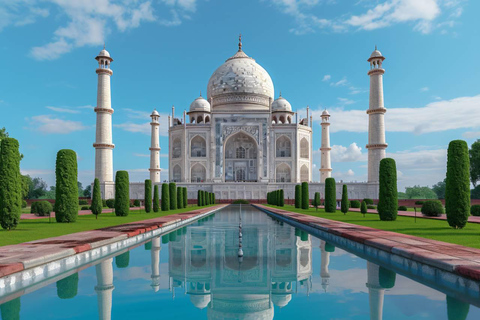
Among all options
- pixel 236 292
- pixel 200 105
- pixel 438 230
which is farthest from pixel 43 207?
pixel 200 105

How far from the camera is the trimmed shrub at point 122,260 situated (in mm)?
5137

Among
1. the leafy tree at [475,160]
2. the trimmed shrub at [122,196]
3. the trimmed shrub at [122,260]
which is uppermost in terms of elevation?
the leafy tree at [475,160]

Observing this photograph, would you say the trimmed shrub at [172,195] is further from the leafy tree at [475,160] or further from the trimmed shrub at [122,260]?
the leafy tree at [475,160]

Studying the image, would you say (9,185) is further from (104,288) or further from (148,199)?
(148,199)

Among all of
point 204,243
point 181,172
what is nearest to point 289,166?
point 181,172

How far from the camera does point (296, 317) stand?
3.08m

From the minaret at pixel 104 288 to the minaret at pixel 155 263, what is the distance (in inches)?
17.6

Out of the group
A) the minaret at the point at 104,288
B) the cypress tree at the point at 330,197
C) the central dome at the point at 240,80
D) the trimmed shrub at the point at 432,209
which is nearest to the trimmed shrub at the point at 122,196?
the cypress tree at the point at 330,197

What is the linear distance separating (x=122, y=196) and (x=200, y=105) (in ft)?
86.6

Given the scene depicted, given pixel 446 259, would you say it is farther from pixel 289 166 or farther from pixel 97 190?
pixel 289 166

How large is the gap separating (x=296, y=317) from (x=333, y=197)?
47.7 feet

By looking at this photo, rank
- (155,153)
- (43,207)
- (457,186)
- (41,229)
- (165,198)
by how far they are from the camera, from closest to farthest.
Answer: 1. (41,229)
2. (457,186)
3. (43,207)
4. (165,198)
5. (155,153)

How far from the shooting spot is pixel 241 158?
3812 centimetres

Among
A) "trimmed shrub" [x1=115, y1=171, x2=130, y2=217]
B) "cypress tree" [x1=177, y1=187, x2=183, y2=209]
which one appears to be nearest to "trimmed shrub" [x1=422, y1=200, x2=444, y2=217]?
"trimmed shrub" [x1=115, y1=171, x2=130, y2=217]
